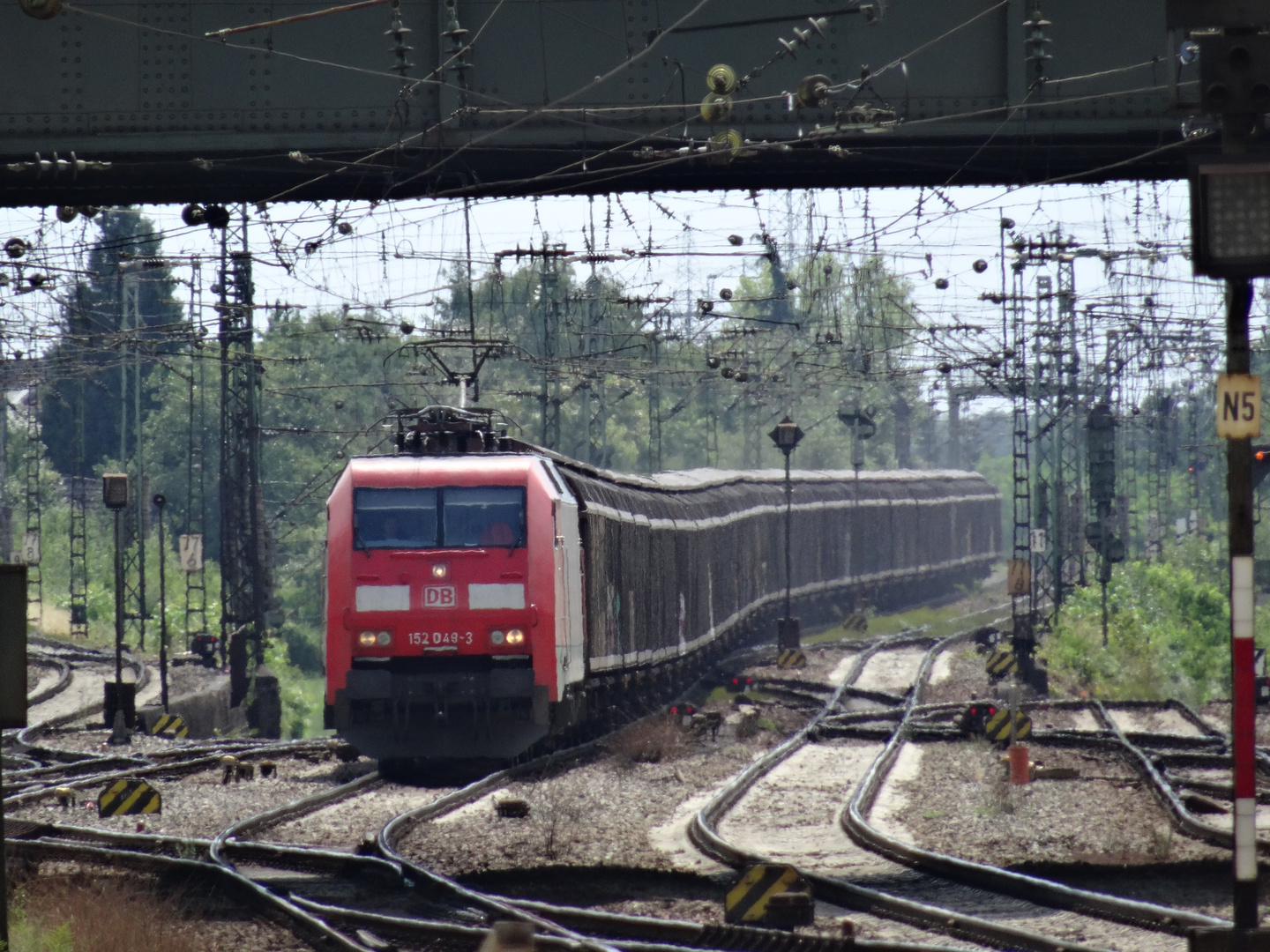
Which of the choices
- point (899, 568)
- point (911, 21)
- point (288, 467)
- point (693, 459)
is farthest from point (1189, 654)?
point (693, 459)

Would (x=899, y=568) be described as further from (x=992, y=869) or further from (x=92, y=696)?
(x=992, y=869)

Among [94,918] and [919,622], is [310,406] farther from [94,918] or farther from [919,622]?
[94,918]

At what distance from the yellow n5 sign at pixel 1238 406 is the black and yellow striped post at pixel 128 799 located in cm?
1041

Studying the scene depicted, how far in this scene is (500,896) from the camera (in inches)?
432

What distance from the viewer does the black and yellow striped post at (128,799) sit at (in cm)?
1512

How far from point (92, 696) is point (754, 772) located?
19532mm

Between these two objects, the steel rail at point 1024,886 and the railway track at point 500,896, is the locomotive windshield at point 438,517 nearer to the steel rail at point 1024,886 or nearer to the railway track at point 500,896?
the railway track at point 500,896

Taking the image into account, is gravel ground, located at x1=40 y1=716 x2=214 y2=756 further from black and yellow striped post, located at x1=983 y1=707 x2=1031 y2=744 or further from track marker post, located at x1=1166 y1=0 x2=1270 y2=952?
track marker post, located at x1=1166 y1=0 x2=1270 y2=952

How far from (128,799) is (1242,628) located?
10.5 meters

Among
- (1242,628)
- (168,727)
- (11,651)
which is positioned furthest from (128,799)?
(168,727)

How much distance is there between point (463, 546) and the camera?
53.8ft

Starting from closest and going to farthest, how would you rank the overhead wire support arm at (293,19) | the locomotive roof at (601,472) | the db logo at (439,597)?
the overhead wire support arm at (293,19) → the db logo at (439,597) → the locomotive roof at (601,472)

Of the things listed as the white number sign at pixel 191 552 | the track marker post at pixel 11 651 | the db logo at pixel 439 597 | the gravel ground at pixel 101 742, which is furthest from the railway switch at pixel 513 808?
the white number sign at pixel 191 552

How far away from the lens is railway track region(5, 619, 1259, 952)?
9453 mm
